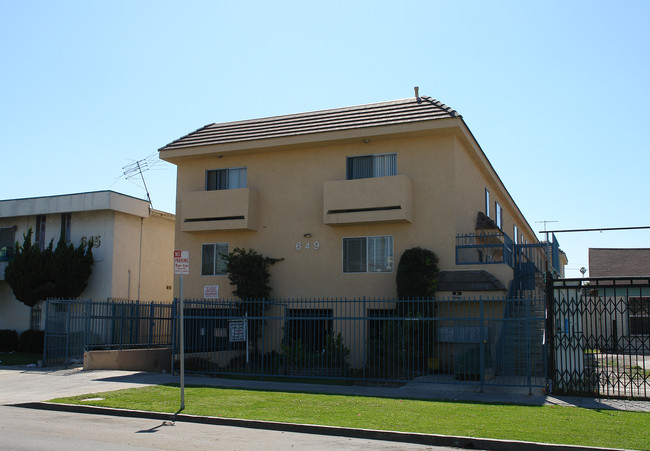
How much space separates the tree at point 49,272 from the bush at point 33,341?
5.60 feet

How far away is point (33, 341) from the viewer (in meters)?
27.6

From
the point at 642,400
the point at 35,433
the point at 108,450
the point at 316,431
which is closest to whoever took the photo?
the point at 108,450

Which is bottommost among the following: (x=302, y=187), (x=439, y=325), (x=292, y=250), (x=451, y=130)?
(x=439, y=325)

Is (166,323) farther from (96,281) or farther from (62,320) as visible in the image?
(96,281)

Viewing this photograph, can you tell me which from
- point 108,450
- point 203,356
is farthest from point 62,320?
point 108,450

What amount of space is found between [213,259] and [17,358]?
8.72 metres

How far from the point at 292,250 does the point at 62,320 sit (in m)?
8.20

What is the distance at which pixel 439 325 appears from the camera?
763 inches

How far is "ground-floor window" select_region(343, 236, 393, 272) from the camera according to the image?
22.0m

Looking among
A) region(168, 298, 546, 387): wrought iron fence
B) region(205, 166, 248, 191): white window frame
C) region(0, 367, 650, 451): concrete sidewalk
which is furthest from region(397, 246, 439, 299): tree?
region(205, 166, 248, 191): white window frame

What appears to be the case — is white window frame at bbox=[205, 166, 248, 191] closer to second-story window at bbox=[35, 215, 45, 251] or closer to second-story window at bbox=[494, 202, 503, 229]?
second-story window at bbox=[35, 215, 45, 251]

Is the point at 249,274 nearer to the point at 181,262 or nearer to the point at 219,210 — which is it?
the point at 219,210

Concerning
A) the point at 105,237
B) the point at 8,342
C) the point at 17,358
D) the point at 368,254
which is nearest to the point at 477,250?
the point at 368,254

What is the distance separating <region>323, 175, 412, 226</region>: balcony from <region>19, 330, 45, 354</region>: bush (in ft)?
47.6
